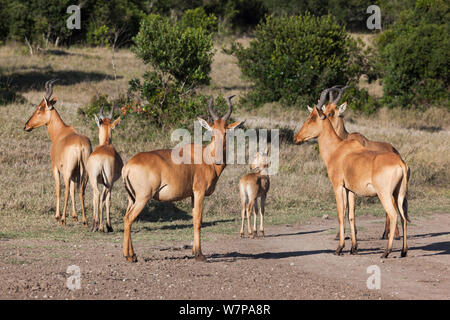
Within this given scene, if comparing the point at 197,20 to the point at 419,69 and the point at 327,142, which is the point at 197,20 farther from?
the point at 327,142

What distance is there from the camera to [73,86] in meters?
33.3

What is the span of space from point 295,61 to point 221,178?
14.0 metres

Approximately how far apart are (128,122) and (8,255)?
12214mm

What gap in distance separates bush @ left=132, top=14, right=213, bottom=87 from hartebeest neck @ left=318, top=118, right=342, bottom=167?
Answer: 1261 centimetres

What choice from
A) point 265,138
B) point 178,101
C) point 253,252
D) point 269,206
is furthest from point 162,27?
point 253,252

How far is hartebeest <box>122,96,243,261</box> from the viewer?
9.73 m

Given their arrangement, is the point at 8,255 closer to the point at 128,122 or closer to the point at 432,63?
the point at 128,122

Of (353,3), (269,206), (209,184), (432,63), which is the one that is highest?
(353,3)

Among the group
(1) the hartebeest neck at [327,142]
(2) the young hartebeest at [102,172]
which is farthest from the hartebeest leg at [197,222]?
(2) the young hartebeest at [102,172]

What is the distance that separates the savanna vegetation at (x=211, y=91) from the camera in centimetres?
1659

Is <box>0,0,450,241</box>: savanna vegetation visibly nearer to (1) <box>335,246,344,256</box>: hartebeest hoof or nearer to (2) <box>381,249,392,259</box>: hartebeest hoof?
(1) <box>335,246,344,256</box>: hartebeest hoof

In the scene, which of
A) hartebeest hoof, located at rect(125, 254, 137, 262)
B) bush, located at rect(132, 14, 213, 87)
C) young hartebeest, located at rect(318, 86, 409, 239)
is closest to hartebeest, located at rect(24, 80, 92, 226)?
hartebeest hoof, located at rect(125, 254, 137, 262)

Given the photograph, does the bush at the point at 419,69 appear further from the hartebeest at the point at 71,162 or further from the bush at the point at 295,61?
the hartebeest at the point at 71,162

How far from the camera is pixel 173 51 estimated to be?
78.6 feet
